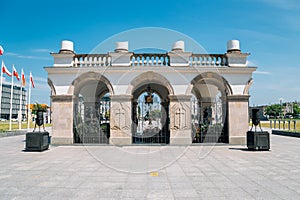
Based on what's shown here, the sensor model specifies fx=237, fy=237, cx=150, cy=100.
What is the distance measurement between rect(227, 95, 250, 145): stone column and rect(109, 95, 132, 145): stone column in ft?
18.8

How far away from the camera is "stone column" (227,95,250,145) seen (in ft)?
44.1

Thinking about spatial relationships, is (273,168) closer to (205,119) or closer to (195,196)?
(195,196)

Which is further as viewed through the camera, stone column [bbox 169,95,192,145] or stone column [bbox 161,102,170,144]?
stone column [bbox 161,102,170,144]

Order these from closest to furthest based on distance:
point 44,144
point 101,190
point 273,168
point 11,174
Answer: point 101,190, point 11,174, point 273,168, point 44,144

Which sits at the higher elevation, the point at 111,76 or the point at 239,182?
the point at 111,76

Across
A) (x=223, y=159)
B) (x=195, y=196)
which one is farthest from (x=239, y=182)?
(x=223, y=159)

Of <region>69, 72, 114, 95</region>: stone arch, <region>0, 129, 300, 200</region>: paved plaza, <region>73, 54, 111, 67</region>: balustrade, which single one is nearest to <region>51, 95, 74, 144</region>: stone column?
<region>69, 72, 114, 95</region>: stone arch

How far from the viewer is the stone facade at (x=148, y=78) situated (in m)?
13.3

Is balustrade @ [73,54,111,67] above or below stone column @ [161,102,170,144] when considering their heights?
above

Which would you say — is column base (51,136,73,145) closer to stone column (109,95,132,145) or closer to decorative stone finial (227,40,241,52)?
stone column (109,95,132,145)

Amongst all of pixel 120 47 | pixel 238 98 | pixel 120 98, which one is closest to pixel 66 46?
pixel 120 47

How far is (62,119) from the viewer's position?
44.2 feet

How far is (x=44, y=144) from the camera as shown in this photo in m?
11.2

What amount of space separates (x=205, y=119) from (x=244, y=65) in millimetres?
4717
